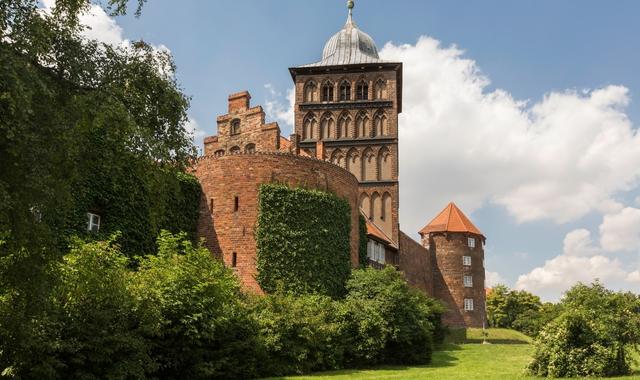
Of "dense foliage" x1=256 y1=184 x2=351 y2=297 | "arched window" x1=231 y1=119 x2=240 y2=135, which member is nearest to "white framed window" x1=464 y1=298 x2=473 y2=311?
"arched window" x1=231 y1=119 x2=240 y2=135

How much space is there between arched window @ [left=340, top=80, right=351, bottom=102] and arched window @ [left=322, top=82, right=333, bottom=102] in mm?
727

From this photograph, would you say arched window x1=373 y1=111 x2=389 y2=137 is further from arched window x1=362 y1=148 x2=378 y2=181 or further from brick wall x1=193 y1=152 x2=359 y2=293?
brick wall x1=193 y1=152 x2=359 y2=293

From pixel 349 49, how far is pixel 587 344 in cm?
3228

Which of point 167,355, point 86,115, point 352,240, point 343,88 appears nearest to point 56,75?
point 86,115

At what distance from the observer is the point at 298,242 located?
26.4 m

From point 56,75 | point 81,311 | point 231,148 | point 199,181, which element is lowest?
point 81,311

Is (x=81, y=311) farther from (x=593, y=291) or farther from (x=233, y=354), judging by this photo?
(x=593, y=291)

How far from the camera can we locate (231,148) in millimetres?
37625

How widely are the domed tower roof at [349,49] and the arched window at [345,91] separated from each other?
1540 millimetres

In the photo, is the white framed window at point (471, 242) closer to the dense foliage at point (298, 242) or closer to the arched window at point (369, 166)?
the arched window at point (369, 166)

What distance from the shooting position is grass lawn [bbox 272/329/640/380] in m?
20.7

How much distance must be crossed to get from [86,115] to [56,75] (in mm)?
911

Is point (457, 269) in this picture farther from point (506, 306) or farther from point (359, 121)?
point (506, 306)

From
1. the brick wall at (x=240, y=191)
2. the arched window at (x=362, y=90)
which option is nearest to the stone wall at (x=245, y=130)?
the brick wall at (x=240, y=191)
